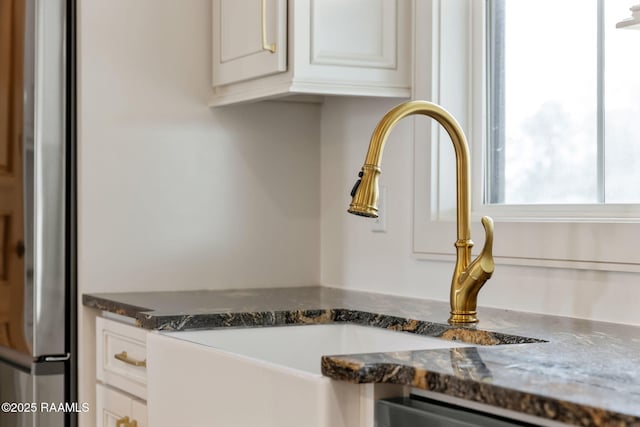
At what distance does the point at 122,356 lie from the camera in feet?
Result: 6.77

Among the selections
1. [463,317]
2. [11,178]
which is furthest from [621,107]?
[11,178]

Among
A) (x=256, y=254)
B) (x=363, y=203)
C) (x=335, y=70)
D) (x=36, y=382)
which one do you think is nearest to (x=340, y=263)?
(x=256, y=254)

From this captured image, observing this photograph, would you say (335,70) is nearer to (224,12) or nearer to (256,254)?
(224,12)

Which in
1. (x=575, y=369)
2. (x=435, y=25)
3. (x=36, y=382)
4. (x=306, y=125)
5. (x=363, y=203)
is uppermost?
(x=435, y=25)

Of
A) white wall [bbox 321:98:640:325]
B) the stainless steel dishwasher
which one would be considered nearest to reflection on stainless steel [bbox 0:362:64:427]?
white wall [bbox 321:98:640:325]

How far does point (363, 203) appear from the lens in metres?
1.52

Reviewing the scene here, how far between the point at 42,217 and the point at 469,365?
1.42 meters

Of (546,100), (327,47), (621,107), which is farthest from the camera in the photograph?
(327,47)

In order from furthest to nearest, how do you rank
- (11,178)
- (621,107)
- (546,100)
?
(11,178)
(546,100)
(621,107)

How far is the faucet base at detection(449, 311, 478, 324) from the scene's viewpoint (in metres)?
1.67

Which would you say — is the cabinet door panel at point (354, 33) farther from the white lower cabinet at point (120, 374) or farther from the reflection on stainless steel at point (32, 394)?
the reflection on stainless steel at point (32, 394)

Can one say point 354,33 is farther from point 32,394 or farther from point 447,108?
point 32,394

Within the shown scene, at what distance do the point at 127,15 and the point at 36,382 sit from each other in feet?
3.03

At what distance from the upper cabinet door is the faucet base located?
0.72 m
